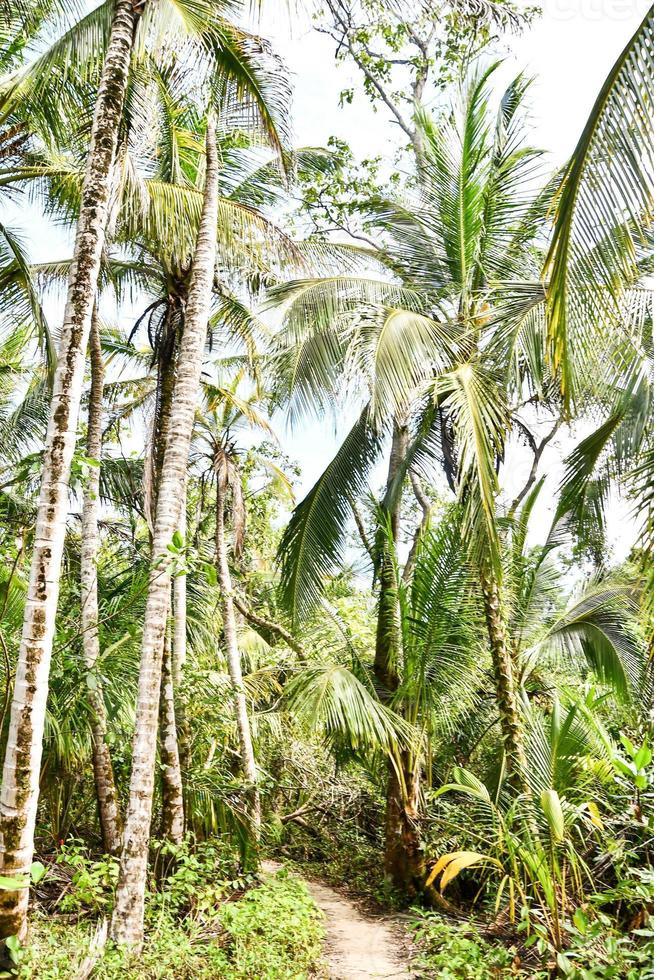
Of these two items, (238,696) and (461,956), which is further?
(238,696)

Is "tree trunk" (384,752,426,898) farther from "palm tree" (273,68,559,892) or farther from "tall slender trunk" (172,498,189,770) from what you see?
"tall slender trunk" (172,498,189,770)

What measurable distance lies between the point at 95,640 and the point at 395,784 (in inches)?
139

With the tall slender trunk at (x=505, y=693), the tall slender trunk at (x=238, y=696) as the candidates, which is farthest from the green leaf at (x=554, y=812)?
the tall slender trunk at (x=238, y=696)

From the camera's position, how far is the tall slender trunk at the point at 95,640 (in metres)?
6.24

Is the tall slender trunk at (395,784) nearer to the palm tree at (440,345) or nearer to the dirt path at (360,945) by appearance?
the palm tree at (440,345)

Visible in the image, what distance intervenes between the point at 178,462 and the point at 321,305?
325cm

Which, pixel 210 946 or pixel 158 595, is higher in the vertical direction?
pixel 158 595

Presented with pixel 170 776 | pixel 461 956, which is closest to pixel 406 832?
pixel 461 956

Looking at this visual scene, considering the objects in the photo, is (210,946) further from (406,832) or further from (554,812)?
(406,832)

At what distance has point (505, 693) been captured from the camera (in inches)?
263

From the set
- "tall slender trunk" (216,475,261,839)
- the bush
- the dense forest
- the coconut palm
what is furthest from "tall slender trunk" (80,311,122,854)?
the coconut palm

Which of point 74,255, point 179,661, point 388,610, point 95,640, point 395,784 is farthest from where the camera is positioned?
point 388,610

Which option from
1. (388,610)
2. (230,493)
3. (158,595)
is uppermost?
(230,493)

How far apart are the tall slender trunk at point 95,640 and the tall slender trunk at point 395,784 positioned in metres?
2.84
